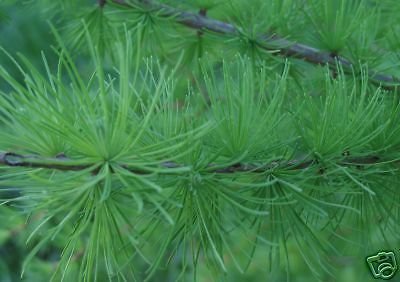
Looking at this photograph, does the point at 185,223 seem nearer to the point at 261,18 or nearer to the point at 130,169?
the point at 130,169

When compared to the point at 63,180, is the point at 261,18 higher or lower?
higher

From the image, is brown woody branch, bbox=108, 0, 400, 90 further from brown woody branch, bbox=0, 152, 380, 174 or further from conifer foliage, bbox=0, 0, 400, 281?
brown woody branch, bbox=0, 152, 380, 174

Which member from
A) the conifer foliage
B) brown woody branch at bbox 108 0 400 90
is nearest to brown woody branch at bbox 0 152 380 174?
the conifer foliage

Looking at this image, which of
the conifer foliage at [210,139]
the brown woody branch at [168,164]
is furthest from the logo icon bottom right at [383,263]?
the brown woody branch at [168,164]

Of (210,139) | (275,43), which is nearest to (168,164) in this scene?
(210,139)

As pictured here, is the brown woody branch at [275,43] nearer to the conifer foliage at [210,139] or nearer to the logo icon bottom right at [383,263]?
the conifer foliage at [210,139]

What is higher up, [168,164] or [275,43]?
[275,43]

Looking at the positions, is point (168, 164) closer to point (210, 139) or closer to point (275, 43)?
point (210, 139)

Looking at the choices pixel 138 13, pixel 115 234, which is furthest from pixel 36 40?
pixel 115 234
